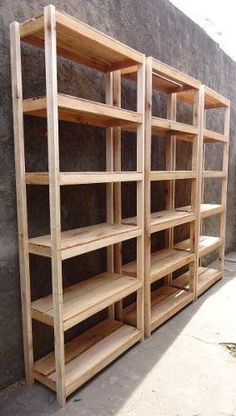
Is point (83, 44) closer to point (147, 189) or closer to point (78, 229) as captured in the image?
point (147, 189)

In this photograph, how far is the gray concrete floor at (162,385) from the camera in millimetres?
1694

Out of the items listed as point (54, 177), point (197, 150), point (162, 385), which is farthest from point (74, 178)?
point (197, 150)

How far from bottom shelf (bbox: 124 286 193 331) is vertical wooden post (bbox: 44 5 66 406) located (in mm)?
873

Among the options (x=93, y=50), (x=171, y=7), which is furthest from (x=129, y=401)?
(x=171, y=7)

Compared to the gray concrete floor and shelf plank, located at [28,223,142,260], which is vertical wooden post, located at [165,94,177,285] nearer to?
shelf plank, located at [28,223,142,260]

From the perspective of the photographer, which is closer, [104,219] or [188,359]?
[188,359]

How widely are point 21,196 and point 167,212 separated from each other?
1.55 m

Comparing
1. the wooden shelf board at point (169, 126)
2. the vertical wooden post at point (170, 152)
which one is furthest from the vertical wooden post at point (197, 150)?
the vertical wooden post at point (170, 152)

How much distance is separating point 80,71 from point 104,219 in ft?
3.41

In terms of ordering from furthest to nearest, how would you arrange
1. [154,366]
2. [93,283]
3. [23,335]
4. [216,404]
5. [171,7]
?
[171,7]
[93,283]
[154,366]
[23,335]
[216,404]

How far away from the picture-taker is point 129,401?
1.75m

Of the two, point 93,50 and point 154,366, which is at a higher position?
point 93,50

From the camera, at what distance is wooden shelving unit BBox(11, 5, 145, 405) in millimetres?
1572

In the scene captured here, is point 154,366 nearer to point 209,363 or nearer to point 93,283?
point 209,363
